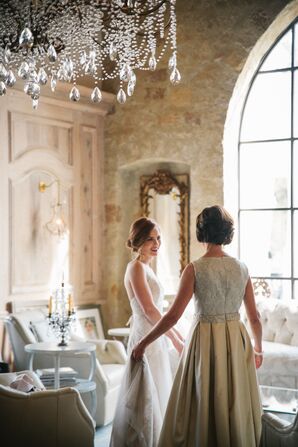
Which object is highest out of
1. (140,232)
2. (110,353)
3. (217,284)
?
(140,232)

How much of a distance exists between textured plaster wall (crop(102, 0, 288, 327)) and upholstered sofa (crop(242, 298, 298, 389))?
1087mm

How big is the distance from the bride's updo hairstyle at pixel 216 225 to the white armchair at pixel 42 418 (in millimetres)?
1167

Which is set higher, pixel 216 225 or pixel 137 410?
pixel 216 225

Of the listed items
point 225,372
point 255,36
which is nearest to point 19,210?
point 255,36

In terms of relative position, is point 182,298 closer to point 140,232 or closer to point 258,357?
point 258,357

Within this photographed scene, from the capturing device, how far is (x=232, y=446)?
3.97m

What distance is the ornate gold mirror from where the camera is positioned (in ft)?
26.4

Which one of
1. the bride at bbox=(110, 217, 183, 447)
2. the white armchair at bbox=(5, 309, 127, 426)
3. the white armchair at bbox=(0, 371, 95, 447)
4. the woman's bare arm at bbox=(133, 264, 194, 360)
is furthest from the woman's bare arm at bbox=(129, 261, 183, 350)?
the white armchair at bbox=(5, 309, 127, 426)

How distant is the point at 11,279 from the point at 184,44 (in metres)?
3.15

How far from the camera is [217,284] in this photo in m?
4.11

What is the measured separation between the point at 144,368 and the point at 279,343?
2.86m

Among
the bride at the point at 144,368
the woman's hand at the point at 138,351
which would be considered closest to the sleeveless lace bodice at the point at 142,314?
the bride at the point at 144,368

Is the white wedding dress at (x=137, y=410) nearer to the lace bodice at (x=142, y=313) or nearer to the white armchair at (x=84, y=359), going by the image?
the lace bodice at (x=142, y=313)

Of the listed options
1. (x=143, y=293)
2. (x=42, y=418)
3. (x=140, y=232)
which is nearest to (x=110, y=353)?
(x=143, y=293)
